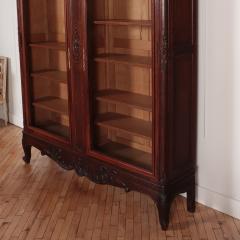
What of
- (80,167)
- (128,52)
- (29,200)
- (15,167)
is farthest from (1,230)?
(128,52)

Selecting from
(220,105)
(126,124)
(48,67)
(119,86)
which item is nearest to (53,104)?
(48,67)

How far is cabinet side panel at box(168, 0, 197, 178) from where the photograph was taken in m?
Result: 2.41

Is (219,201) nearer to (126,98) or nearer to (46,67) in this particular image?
(126,98)

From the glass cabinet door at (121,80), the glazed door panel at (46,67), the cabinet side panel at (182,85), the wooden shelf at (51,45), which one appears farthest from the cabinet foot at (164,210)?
the wooden shelf at (51,45)

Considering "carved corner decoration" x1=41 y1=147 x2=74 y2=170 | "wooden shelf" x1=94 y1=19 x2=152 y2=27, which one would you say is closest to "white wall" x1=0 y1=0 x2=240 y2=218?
"wooden shelf" x1=94 y1=19 x2=152 y2=27

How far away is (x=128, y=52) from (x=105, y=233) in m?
1.09

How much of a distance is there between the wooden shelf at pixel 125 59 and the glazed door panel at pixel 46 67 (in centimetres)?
41

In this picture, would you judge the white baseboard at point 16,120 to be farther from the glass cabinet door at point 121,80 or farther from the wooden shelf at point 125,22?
the wooden shelf at point 125,22

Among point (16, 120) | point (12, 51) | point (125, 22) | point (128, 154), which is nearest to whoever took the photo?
point (125, 22)

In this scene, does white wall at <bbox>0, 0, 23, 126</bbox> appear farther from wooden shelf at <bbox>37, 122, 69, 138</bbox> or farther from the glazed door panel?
wooden shelf at <bbox>37, 122, 69, 138</bbox>

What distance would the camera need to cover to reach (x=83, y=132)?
2.96 m

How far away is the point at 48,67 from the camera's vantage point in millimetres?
3439

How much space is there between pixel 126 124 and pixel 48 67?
90 centimetres

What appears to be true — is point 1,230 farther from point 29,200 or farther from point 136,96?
point 136,96
